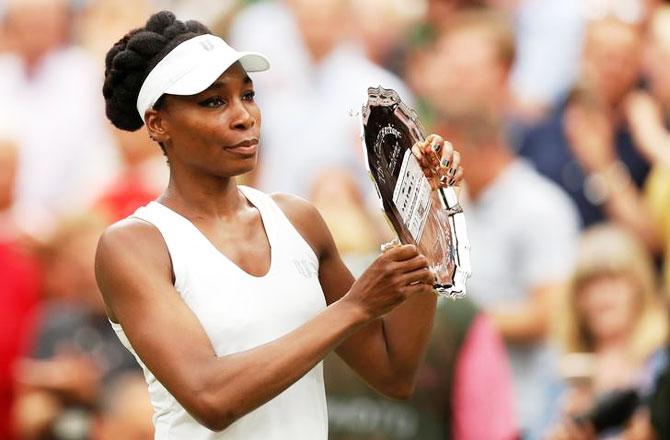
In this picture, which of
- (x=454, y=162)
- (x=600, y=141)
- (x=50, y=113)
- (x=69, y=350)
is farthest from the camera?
(x=50, y=113)

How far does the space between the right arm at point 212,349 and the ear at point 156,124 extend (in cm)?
32

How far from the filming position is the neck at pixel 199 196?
305 centimetres

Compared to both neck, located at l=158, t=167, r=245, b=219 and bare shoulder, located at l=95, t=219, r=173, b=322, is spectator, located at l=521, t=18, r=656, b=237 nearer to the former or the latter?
neck, located at l=158, t=167, r=245, b=219

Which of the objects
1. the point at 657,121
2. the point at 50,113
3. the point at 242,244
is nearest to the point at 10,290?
the point at 50,113

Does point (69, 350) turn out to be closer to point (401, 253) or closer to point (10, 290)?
point (10, 290)

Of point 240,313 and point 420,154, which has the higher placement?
point 420,154

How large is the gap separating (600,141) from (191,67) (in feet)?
9.45

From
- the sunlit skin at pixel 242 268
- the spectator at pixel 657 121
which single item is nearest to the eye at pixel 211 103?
the sunlit skin at pixel 242 268

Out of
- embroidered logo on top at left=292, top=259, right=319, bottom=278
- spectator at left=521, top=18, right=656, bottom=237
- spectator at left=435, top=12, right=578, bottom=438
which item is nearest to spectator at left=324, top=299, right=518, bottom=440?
spectator at left=435, top=12, right=578, bottom=438

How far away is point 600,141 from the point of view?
5.51 meters

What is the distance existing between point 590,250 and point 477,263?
0.47 metres

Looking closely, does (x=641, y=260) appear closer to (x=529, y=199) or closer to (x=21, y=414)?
(x=529, y=199)

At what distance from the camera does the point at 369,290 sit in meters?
2.75

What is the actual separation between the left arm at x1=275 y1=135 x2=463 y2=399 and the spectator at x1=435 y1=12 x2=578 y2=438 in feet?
8.00
